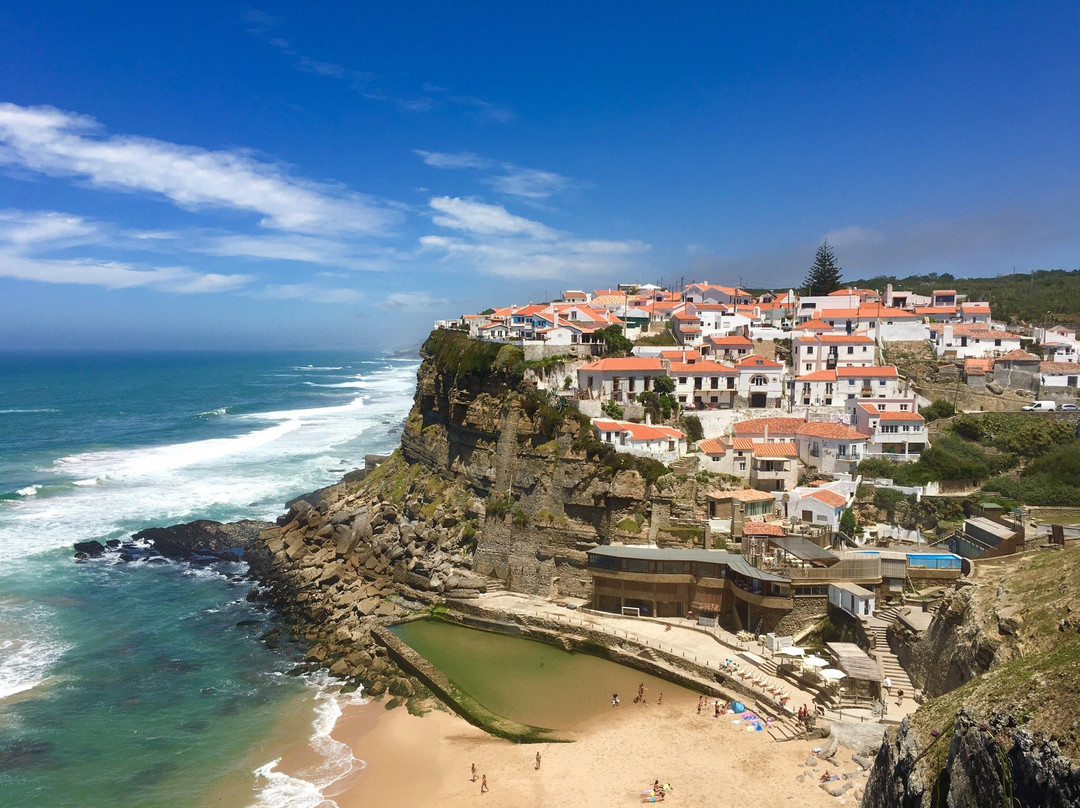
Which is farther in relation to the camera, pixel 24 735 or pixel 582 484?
pixel 582 484

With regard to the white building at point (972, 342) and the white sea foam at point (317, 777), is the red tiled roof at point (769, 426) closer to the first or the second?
the white building at point (972, 342)

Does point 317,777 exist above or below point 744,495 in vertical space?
below

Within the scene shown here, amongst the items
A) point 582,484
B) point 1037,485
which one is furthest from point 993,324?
point 582,484

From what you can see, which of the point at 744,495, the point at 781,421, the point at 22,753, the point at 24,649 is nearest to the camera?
the point at 22,753

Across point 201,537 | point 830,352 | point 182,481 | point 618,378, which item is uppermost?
point 830,352

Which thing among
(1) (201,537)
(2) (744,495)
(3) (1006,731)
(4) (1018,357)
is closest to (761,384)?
(2) (744,495)

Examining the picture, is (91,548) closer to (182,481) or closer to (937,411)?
(182,481)

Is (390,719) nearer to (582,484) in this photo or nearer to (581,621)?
(581,621)

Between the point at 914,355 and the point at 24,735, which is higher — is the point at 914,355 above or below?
above
